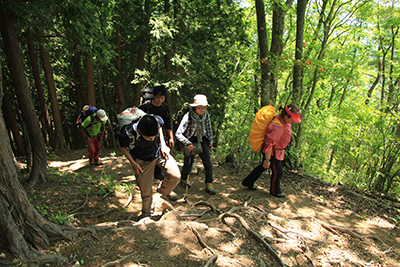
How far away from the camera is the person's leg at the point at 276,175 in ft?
17.1

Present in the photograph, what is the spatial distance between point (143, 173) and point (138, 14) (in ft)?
25.6

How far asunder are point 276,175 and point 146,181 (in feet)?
9.72

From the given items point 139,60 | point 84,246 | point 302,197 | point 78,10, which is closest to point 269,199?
point 302,197

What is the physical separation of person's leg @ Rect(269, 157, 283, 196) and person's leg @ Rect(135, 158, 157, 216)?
2787 millimetres

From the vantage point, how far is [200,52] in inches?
363

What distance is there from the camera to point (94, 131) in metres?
6.97

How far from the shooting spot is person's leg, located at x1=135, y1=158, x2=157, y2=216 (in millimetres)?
3912

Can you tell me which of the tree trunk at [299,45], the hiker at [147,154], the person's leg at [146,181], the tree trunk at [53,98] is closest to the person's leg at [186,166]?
the hiker at [147,154]

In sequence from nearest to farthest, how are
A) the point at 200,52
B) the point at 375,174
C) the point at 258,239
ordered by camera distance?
the point at 258,239 < the point at 375,174 < the point at 200,52

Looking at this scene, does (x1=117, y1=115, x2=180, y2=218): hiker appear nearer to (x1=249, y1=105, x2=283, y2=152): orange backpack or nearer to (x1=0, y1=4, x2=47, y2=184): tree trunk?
(x1=249, y1=105, x2=283, y2=152): orange backpack

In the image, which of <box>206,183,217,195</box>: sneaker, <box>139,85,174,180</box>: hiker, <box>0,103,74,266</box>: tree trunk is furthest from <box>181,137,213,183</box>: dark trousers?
<box>0,103,74,266</box>: tree trunk

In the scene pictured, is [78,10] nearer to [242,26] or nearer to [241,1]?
[242,26]

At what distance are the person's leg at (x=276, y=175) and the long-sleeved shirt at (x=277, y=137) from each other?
12cm

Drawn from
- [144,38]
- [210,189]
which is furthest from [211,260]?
[144,38]
